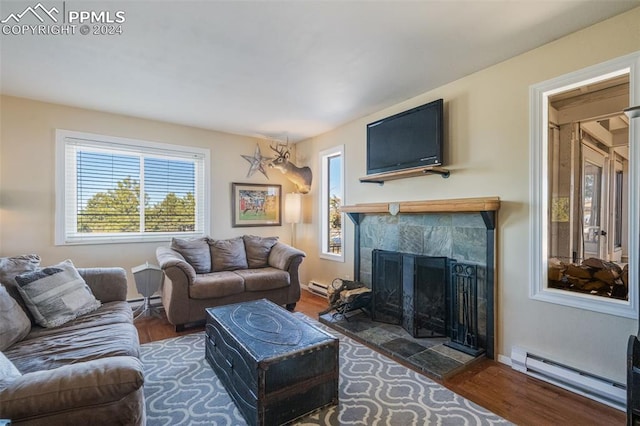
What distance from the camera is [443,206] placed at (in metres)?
2.71

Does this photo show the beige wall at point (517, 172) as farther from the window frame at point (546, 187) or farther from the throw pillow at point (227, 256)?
the throw pillow at point (227, 256)

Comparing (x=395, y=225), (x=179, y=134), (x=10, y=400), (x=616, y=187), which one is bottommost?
(x=10, y=400)

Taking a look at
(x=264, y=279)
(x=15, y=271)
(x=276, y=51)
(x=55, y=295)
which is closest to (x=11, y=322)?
(x=55, y=295)

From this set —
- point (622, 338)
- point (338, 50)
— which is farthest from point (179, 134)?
point (622, 338)

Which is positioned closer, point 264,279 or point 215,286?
point 215,286

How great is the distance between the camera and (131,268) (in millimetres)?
3840

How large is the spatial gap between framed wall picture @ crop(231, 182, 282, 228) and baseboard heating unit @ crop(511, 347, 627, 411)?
12.1ft

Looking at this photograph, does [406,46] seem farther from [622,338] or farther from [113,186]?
[113,186]

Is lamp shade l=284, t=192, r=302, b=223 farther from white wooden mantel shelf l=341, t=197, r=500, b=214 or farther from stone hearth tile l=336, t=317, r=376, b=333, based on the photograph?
stone hearth tile l=336, t=317, r=376, b=333

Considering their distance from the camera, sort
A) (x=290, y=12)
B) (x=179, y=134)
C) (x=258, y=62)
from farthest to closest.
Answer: (x=179, y=134) < (x=258, y=62) < (x=290, y=12)

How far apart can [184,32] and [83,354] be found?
215 cm

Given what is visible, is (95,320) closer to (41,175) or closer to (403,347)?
(41,175)

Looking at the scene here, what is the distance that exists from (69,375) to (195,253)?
259 centimetres

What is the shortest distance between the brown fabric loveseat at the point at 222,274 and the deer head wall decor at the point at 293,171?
1054 millimetres
